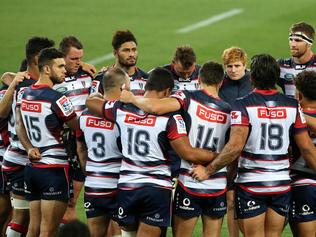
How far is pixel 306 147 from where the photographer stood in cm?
1002

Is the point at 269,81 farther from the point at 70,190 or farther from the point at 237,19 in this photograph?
the point at 237,19

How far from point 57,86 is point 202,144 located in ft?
9.84

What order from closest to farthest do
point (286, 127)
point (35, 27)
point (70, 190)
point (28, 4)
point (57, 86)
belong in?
point (286, 127) < point (70, 190) < point (57, 86) < point (35, 27) < point (28, 4)

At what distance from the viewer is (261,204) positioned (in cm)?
1016

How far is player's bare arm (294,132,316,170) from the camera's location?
32.9ft

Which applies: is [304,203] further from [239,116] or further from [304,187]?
[239,116]

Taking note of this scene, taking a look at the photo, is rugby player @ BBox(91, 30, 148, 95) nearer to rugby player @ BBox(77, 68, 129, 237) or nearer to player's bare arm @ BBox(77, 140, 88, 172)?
player's bare arm @ BBox(77, 140, 88, 172)

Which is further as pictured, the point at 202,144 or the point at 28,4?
the point at 28,4

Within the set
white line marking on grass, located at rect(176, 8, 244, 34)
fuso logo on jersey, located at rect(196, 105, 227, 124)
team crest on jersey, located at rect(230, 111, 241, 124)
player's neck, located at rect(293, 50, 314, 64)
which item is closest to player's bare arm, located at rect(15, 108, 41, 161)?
fuso logo on jersey, located at rect(196, 105, 227, 124)

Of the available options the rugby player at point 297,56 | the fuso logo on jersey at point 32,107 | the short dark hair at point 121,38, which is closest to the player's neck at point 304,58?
the rugby player at point 297,56

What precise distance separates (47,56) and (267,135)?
243 centimetres

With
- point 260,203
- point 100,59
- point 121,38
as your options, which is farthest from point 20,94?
point 100,59

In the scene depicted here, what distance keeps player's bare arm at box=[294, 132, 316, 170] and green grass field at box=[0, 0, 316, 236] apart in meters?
11.3

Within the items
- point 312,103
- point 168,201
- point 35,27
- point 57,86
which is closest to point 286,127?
point 312,103
